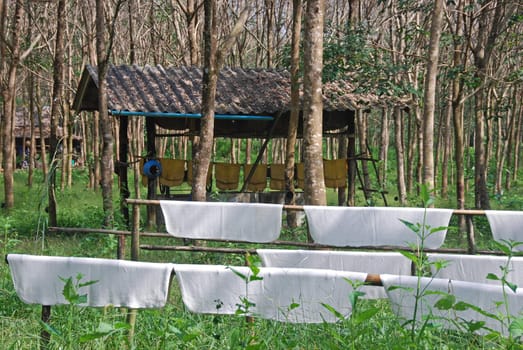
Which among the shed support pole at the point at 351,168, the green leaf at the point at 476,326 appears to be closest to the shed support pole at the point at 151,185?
the shed support pole at the point at 351,168

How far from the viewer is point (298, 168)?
14125 mm

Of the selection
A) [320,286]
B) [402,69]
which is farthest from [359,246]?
[402,69]

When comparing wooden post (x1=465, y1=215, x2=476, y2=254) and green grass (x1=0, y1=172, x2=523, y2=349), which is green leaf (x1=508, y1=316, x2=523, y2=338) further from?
wooden post (x1=465, y1=215, x2=476, y2=254)

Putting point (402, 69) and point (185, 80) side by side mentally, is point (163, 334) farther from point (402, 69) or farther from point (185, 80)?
point (185, 80)

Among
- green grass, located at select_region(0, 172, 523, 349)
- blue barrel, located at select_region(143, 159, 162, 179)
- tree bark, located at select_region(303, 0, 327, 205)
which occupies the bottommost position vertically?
green grass, located at select_region(0, 172, 523, 349)

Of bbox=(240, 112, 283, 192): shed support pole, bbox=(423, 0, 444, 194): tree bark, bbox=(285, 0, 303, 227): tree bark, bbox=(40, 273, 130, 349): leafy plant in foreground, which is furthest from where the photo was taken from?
bbox=(240, 112, 283, 192): shed support pole

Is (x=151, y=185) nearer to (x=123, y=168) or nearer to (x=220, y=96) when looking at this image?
(x=123, y=168)

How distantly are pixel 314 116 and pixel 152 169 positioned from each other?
4.50 meters

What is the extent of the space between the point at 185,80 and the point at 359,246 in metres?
7.54

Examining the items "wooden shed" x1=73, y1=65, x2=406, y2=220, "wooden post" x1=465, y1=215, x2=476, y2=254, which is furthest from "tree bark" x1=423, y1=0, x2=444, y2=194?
"wooden shed" x1=73, y1=65, x2=406, y2=220

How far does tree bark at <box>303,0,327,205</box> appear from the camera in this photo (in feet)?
28.3

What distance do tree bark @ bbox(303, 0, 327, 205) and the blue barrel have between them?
14.2ft

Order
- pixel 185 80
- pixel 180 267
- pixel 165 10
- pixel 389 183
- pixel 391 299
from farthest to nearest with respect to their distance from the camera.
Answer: pixel 389 183 < pixel 165 10 < pixel 185 80 < pixel 180 267 < pixel 391 299

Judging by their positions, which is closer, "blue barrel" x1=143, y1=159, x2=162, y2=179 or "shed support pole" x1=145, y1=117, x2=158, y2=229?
"shed support pole" x1=145, y1=117, x2=158, y2=229
